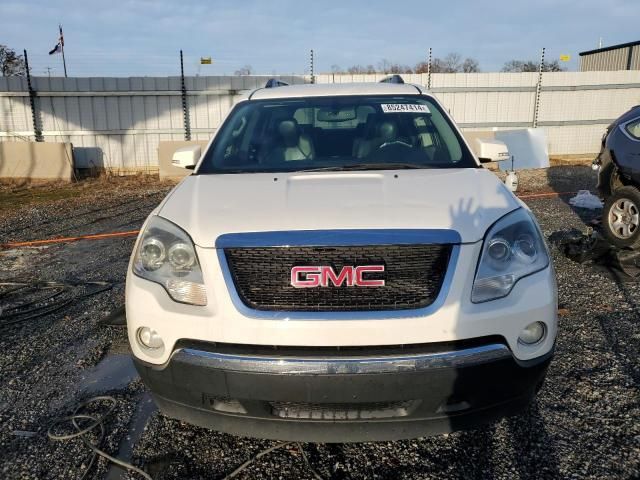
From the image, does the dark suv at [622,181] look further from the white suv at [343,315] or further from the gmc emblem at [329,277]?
the gmc emblem at [329,277]

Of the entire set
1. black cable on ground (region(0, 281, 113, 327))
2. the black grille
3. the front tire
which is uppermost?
the black grille

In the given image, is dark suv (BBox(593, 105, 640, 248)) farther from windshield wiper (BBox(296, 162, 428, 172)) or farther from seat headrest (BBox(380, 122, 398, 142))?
windshield wiper (BBox(296, 162, 428, 172))

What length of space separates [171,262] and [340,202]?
31.3 inches

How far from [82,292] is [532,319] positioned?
4137 mm

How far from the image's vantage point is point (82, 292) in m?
4.81

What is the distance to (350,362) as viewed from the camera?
1.95 meters

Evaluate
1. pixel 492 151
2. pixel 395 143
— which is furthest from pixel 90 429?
pixel 492 151

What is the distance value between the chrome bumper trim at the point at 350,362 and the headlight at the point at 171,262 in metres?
0.30

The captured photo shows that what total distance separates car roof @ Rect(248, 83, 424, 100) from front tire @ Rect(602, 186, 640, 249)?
3141 mm

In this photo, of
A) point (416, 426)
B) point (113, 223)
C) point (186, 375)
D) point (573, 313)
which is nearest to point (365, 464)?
point (416, 426)

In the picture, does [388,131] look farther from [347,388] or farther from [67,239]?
[67,239]

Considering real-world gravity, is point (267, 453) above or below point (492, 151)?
below

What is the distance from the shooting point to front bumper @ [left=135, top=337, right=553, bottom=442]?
1951 mm

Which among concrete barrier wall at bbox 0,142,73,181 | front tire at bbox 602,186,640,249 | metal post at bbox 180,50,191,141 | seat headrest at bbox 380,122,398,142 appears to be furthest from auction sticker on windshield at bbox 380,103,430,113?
metal post at bbox 180,50,191,141
